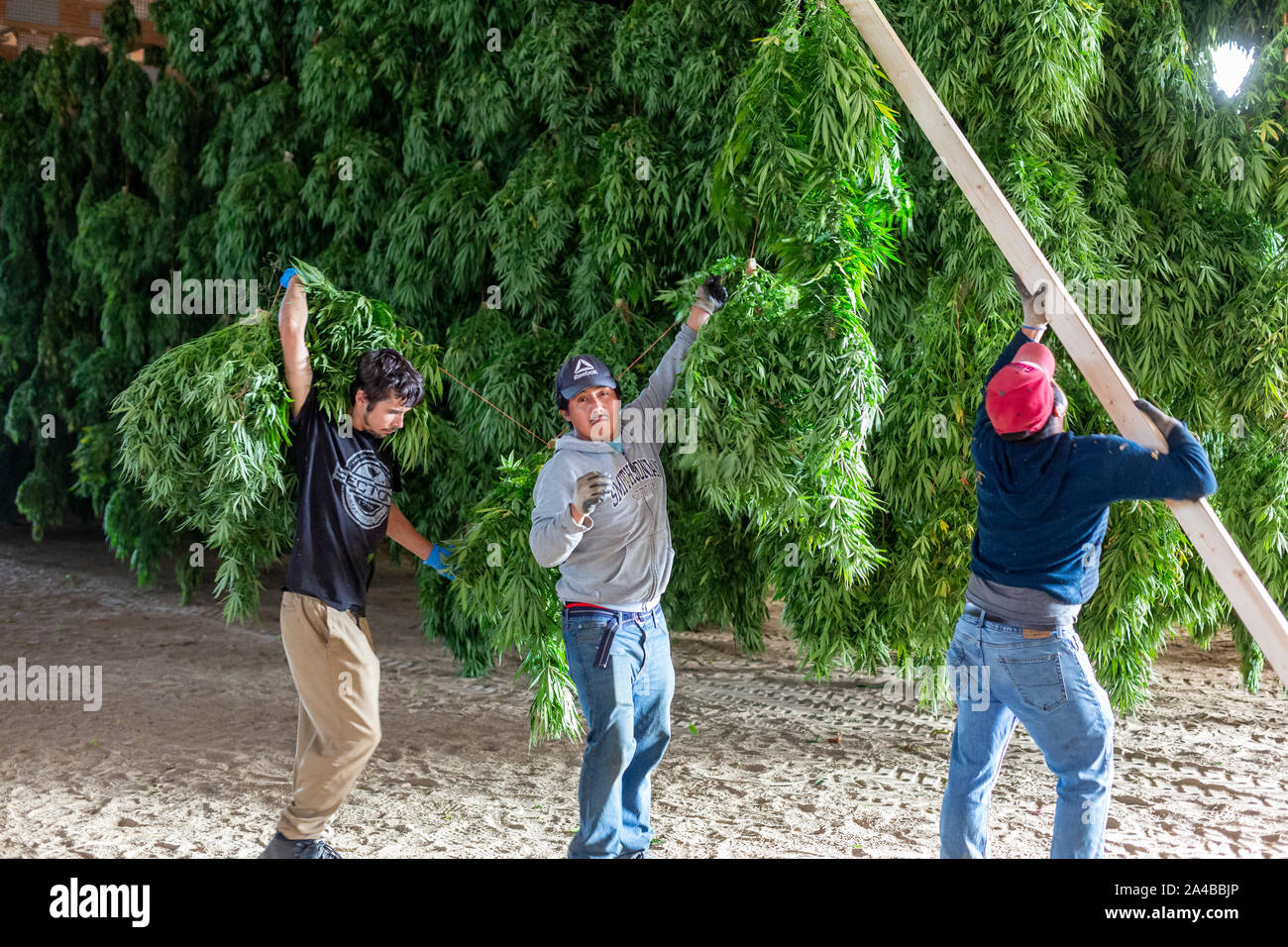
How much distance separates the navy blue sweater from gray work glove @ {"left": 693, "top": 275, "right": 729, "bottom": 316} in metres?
0.85

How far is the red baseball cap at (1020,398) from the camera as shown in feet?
7.70

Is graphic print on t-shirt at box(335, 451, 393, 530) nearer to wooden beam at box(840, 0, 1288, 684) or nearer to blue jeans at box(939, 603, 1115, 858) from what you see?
blue jeans at box(939, 603, 1115, 858)

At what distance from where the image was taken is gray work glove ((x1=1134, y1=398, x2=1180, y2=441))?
91.7 inches

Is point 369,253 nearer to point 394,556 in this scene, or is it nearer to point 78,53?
point 394,556

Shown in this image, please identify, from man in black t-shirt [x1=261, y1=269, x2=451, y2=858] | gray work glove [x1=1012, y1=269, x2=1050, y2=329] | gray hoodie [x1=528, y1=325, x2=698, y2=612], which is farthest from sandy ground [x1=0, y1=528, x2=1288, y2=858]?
gray work glove [x1=1012, y1=269, x2=1050, y2=329]

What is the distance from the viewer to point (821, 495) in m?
3.15

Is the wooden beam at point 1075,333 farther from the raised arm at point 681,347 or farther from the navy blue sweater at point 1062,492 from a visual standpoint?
the raised arm at point 681,347

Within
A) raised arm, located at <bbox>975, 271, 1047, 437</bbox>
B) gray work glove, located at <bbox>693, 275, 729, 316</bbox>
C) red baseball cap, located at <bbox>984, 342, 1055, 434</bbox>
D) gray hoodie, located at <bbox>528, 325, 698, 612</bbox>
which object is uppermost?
gray work glove, located at <bbox>693, 275, 729, 316</bbox>

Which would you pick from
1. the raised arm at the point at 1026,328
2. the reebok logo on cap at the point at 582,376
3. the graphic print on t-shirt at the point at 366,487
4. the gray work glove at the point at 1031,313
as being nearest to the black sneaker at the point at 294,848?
the graphic print on t-shirt at the point at 366,487

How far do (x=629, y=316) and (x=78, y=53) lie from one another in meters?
5.39

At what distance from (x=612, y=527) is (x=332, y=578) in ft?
2.28

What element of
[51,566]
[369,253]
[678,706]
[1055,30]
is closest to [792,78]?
[1055,30]

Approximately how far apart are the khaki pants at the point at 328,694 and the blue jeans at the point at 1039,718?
142cm

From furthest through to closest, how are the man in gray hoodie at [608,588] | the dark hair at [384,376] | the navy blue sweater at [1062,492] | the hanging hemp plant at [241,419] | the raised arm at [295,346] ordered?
the hanging hemp plant at [241,419] → the raised arm at [295,346] → the dark hair at [384,376] → the man in gray hoodie at [608,588] → the navy blue sweater at [1062,492]
